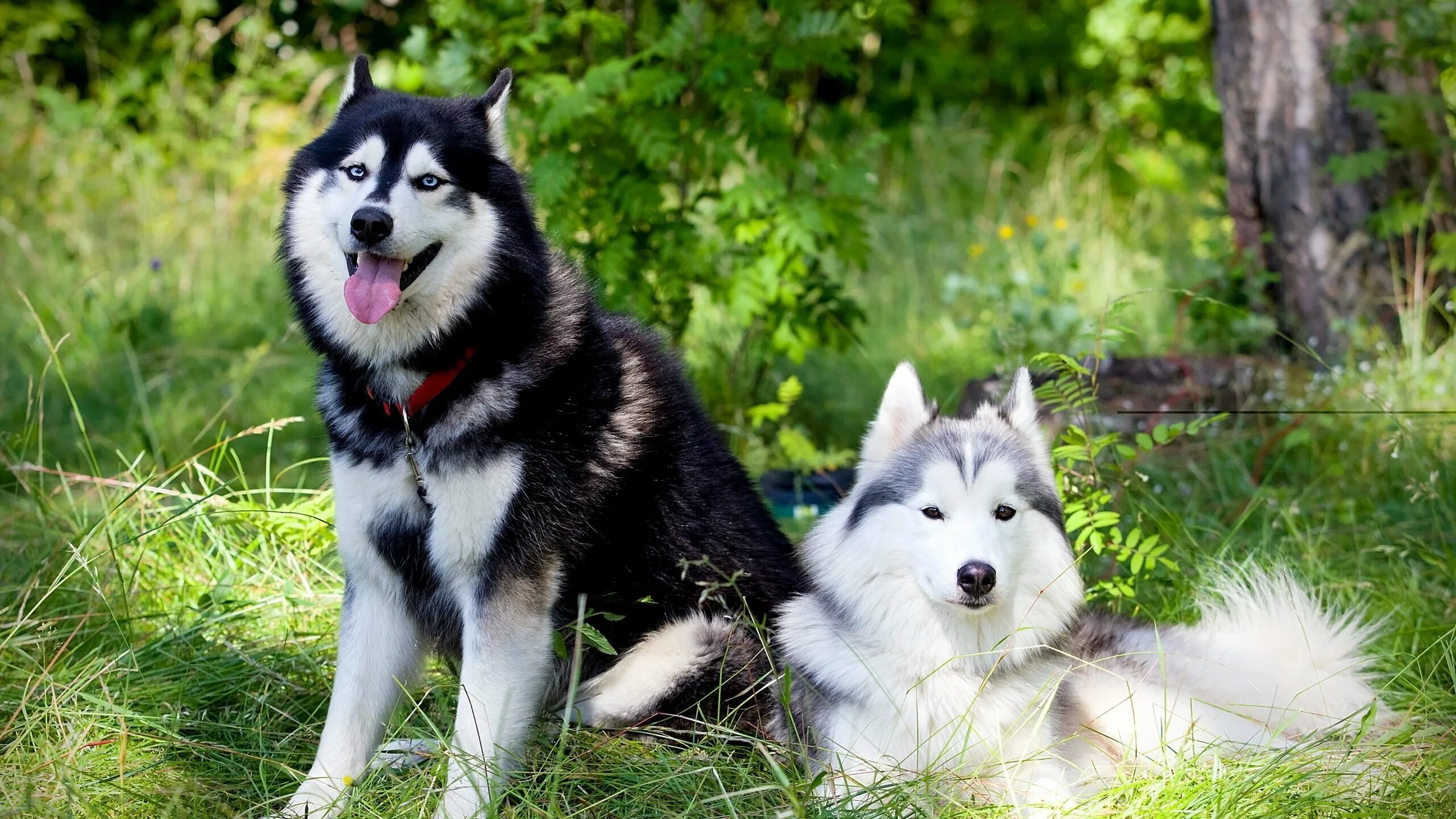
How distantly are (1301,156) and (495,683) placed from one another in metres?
4.31

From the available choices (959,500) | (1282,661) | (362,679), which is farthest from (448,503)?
(1282,661)

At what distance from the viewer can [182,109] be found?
938 cm

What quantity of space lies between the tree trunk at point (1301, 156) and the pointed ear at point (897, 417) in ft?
10.0

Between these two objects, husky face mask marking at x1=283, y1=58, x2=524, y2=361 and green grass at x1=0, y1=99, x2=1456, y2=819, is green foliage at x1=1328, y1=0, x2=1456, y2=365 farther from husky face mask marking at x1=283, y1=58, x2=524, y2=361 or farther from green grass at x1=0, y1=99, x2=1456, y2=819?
husky face mask marking at x1=283, y1=58, x2=524, y2=361

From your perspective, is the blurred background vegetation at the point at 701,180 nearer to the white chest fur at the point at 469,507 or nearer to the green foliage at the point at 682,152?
the green foliage at the point at 682,152

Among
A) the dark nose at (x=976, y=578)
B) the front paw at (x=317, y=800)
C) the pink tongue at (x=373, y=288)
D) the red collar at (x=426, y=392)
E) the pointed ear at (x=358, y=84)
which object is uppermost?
the pointed ear at (x=358, y=84)

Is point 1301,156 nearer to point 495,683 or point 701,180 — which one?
point 701,180

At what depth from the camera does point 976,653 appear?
2719mm

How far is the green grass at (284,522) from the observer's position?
2.70 metres

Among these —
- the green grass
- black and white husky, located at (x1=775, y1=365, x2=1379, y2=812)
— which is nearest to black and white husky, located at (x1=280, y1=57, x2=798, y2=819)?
the green grass

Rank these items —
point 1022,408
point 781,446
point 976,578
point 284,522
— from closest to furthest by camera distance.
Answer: point 976,578 < point 1022,408 < point 284,522 < point 781,446

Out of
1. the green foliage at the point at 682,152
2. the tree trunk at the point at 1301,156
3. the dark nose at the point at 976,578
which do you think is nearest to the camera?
the dark nose at the point at 976,578

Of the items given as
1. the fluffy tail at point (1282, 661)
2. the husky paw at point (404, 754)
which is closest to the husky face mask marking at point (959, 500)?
the fluffy tail at point (1282, 661)

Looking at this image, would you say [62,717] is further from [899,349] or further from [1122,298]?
[899,349]
